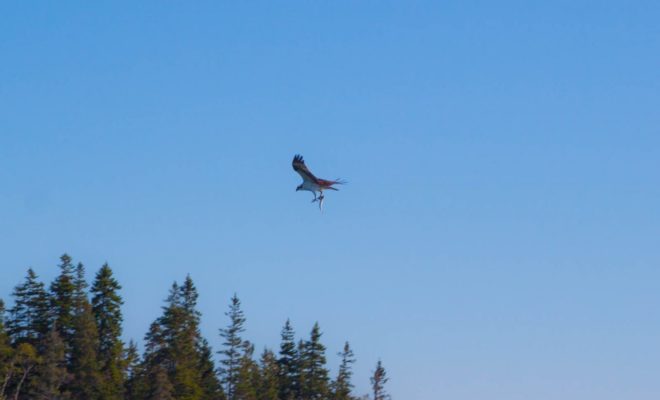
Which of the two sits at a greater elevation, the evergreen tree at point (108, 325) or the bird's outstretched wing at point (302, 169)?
the evergreen tree at point (108, 325)

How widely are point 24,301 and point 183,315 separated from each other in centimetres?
1227

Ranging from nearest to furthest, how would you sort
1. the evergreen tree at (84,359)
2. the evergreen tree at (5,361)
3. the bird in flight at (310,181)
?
1. the bird in flight at (310,181)
2. the evergreen tree at (5,361)
3. the evergreen tree at (84,359)

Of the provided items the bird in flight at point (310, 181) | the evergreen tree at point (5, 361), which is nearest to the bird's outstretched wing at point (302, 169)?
the bird in flight at point (310, 181)

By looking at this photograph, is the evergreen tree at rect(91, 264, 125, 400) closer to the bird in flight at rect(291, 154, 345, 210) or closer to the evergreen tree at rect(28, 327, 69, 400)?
the evergreen tree at rect(28, 327, 69, 400)

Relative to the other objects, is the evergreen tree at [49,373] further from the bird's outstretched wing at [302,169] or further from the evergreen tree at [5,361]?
the bird's outstretched wing at [302,169]

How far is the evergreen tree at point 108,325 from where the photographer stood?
99.8 metres

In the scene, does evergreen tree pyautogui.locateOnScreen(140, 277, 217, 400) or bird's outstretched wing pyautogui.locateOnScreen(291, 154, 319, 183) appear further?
evergreen tree pyautogui.locateOnScreen(140, 277, 217, 400)

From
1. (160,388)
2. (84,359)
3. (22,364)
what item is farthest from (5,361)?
(160,388)

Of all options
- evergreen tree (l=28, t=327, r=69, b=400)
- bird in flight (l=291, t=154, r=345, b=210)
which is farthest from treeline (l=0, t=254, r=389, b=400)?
bird in flight (l=291, t=154, r=345, b=210)

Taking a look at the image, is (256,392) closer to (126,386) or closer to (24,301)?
(126,386)

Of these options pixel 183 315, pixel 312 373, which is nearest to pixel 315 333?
pixel 312 373

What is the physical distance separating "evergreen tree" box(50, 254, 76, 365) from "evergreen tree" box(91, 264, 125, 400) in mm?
2785

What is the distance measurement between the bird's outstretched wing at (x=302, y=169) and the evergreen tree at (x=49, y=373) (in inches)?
1707

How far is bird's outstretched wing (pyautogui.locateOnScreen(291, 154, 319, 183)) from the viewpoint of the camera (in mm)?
53406
